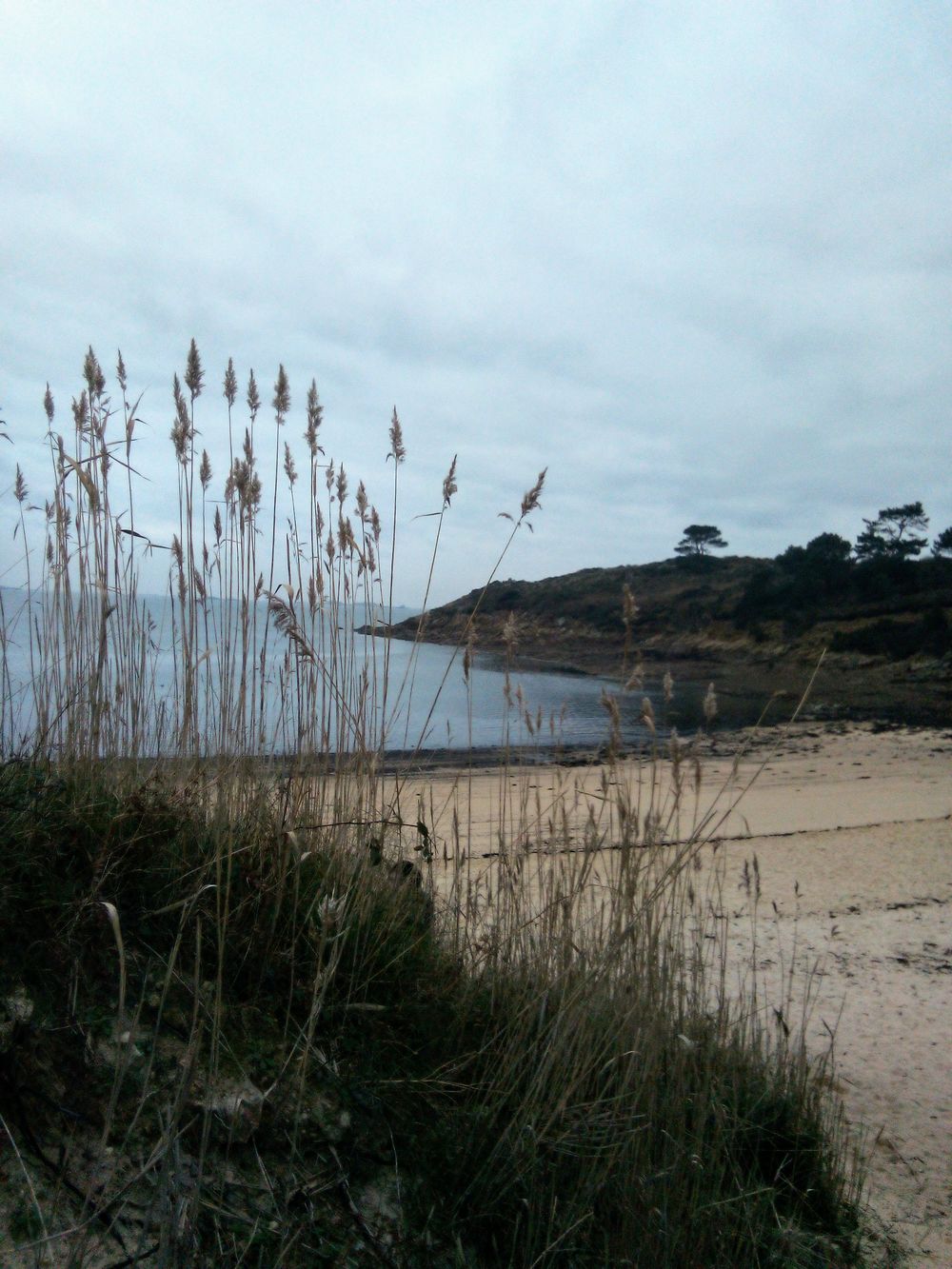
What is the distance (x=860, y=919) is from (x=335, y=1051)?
16.3 ft

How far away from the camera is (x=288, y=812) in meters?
2.59

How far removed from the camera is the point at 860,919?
5680 mm

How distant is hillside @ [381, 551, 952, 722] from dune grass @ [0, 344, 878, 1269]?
18.0 meters

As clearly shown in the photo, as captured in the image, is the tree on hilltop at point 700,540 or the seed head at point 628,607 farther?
the tree on hilltop at point 700,540

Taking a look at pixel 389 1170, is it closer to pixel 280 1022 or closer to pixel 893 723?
pixel 280 1022

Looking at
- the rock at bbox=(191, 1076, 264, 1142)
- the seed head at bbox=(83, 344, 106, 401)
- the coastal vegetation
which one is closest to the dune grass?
the rock at bbox=(191, 1076, 264, 1142)

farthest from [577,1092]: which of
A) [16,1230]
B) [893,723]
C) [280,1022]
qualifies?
[893,723]

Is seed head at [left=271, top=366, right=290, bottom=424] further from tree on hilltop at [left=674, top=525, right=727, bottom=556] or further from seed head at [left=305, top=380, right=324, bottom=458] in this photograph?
tree on hilltop at [left=674, top=525, right=727, bottom=556]

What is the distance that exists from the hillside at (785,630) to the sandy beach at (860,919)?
9.60m

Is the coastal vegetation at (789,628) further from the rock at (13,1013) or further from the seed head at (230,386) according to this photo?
the rock at (13,1013)

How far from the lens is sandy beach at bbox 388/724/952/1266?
8.91ft

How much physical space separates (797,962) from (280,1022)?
3674 mm

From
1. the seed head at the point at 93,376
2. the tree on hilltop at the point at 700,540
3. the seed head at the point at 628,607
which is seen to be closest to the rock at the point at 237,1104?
the seed head at the point at 628,607

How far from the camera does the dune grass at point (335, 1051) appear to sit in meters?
1.49
